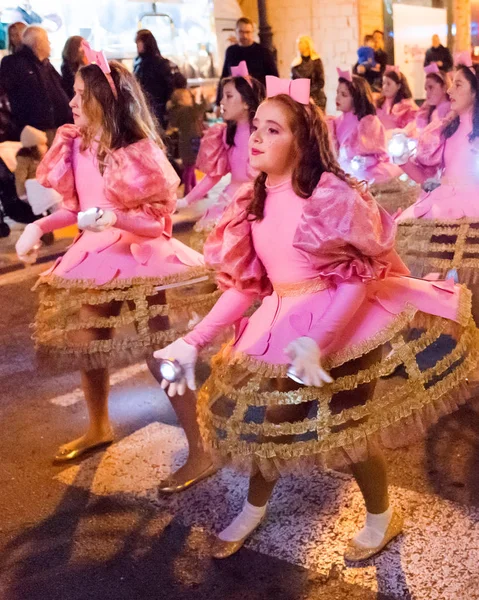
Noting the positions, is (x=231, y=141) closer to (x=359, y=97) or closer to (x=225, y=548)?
(x=359, y=97)

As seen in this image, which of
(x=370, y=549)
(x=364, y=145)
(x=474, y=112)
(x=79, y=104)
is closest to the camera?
(x=370, y=549)

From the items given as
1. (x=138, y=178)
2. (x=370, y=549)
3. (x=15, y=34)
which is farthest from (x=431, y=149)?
(x=15, y=34)

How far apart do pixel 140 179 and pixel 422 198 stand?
6.09 feet

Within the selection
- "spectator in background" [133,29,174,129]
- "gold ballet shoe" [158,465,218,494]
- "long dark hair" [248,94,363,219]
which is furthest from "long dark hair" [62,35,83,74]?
"long dark hair" [248,94,363,219]

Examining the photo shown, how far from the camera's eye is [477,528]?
304 cm

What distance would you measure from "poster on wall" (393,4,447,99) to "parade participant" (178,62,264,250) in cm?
1287

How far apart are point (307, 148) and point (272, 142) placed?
0.12 meters

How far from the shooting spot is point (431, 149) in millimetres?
4676

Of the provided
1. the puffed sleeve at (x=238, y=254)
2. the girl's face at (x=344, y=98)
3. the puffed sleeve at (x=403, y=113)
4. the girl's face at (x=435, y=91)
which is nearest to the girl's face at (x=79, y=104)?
the puffed sleeve at (x=238, y=254)

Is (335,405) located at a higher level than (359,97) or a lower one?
lower

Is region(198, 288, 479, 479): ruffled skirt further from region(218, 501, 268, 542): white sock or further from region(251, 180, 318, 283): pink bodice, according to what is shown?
region(218, 501, 268, 542): white sock

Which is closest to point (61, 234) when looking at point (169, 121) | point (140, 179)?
point (169, 121)

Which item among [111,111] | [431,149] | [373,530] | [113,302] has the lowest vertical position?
[373,530]

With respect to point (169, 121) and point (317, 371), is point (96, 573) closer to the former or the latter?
point (317, 371)
